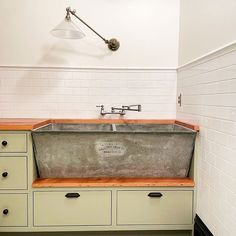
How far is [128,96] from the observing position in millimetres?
2496

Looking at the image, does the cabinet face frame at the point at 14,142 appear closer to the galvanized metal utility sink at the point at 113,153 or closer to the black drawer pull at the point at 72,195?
the galvanized metal utility sink at the point at 113,153

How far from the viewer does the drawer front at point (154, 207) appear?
6.02 feet

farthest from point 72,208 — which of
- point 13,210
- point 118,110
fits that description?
point 118,110

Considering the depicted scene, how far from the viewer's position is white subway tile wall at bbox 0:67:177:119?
2449mm

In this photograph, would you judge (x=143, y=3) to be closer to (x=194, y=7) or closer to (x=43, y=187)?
(x=194, y=7)

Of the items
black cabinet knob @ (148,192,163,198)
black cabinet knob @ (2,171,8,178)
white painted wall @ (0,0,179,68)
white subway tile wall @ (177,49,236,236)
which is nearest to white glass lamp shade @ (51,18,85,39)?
white painted wall @ (0,0,179,68)

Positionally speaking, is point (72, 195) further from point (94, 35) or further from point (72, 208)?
point (94, 35)

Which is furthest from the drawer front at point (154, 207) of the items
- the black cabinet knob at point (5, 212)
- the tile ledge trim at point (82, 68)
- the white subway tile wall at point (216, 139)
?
the tile ledge trim at point (82, 68)

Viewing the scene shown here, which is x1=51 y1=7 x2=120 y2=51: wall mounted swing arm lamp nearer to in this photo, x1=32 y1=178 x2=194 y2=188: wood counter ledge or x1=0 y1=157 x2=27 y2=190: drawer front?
x1=0 y1=157 x2=27 y2=190: drawer front

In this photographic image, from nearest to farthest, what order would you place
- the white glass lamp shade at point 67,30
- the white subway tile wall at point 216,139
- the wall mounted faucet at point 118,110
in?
the white subway tile wall at point 216,139, the white glass lamp shade at point 67,30, the wall mounted faucet at point 118,110

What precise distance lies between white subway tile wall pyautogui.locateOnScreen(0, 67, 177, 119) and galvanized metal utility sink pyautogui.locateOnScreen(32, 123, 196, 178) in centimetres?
70

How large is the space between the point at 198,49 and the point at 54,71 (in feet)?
4.46

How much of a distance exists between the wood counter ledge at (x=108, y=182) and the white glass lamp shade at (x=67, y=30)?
1.20 metres

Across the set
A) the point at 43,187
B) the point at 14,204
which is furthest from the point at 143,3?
the point at 14,204
